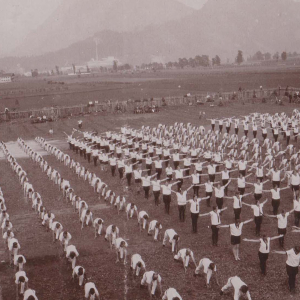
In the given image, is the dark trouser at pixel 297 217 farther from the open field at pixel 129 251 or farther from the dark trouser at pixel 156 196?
the dark trouser at pixel 156 196

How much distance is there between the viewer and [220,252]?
15891 mm

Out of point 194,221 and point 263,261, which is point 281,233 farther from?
point 194,221

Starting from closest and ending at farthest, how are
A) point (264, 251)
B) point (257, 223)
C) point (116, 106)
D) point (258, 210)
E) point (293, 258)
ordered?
point (293, 258)
point (264, 251)
point (258, 210)
point (257, 223)
point (116, 106)

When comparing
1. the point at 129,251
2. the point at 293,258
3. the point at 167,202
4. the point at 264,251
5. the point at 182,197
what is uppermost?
the point at 182,197

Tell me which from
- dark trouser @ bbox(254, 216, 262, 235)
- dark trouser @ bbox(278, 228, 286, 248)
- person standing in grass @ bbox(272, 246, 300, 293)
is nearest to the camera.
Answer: person standing in grass @ bbox(272, 246, 300, 293)

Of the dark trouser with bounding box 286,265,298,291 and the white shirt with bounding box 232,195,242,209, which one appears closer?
the dark trouser with bounding box 286,265,298,291

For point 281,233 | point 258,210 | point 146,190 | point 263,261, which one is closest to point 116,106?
point 146,190

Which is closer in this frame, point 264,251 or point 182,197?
point 264,251

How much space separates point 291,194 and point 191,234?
7.20 metres

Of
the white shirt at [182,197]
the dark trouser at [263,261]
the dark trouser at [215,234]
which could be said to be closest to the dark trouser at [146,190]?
the white shirt at [182,197]

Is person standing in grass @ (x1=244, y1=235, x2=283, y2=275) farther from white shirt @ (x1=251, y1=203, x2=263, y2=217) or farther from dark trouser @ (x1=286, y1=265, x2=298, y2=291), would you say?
white shirt @ (x1=251, y1=203, x2=263, y2=217)

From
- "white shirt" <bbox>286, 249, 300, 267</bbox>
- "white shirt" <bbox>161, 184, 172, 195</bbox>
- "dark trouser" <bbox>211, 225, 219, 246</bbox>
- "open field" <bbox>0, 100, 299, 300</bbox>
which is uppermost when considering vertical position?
"white shirt" <bbox>161, 184, 172, 195</bbox>

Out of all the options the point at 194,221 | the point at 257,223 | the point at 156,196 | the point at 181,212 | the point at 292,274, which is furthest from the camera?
the point at 156,196

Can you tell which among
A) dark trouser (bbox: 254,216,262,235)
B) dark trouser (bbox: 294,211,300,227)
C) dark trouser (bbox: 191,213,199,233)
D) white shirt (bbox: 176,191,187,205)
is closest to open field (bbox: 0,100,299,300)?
dark trouser (bbox: 191,213,199,233)
